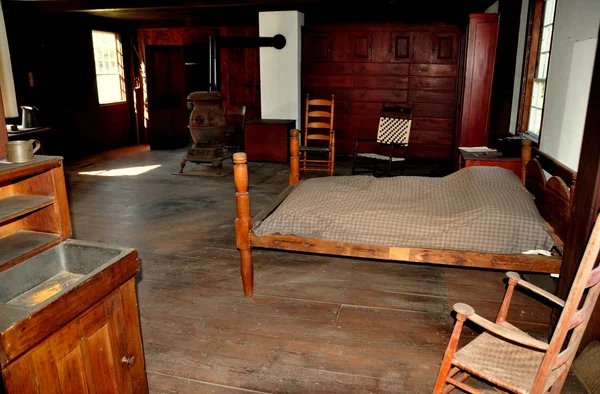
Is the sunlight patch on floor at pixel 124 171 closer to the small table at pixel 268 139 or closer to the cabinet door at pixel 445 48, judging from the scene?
the small table at pixel 268 139

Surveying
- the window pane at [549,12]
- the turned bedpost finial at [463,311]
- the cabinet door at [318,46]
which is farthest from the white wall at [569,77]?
the cabinet door at [318,46]

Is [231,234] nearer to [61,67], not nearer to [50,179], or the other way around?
[50,179]

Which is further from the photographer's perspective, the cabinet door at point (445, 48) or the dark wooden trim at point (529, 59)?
the cabinet door at point (445, 48)

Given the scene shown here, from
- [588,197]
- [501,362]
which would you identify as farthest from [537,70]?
[501,362]

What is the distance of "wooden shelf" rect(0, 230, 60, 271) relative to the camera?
81.7 inches

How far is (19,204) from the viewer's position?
2172 mm

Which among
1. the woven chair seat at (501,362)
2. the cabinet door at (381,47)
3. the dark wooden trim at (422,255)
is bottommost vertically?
the woven chair seat at (501,362)

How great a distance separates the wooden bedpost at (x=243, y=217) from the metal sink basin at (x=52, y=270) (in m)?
1.05

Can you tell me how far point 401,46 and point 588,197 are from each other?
603 cm

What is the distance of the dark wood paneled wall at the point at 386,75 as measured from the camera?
7.70m

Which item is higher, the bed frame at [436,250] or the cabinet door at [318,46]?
the cabinet door at [318,46]

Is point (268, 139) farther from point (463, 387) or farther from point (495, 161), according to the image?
point (463, 387)

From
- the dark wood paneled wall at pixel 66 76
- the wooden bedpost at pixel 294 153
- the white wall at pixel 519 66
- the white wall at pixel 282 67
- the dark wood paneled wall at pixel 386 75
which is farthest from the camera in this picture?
the white wall at pixel 282 67

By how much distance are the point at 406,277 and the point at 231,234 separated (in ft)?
5.95
